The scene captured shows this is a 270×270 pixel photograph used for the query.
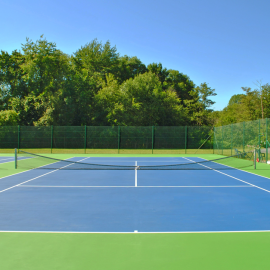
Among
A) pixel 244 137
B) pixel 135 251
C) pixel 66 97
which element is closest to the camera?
pixel 135 251

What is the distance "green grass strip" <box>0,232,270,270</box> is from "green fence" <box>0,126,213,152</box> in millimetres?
20636

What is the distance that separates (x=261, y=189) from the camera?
817 cm

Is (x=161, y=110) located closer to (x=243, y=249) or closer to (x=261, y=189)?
(x=261, y=189)

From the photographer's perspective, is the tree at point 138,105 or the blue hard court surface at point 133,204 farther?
the tree at point 138,105

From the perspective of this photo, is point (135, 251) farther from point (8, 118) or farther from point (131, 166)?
point (8, 118)

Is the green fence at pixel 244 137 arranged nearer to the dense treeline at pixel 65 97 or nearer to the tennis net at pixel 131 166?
the tennis net at pixel 131 166

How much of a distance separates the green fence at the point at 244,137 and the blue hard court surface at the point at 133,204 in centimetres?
653

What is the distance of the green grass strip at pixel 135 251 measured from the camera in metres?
3.39

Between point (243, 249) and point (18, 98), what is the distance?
33.5 m

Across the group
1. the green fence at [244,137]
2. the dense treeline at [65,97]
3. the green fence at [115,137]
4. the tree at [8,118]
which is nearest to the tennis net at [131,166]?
the green fence at [244,137]

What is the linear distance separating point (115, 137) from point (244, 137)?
11366 millimetres

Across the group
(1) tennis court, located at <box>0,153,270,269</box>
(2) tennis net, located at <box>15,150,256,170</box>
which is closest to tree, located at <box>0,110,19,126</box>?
(2) tennis net, located at <box>15,150,256,170</box>

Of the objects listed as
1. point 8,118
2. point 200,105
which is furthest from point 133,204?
point 200,105

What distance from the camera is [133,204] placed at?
21.0 feet
